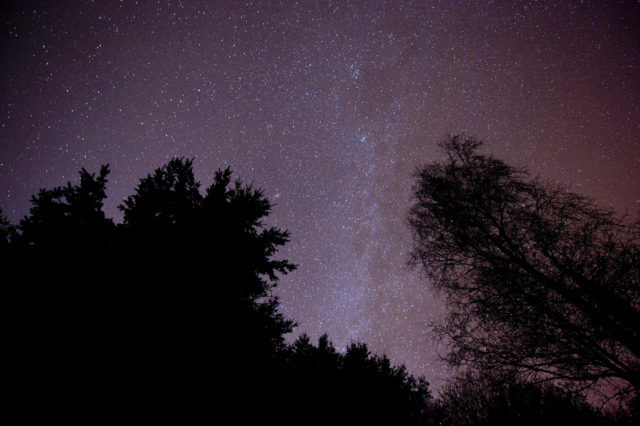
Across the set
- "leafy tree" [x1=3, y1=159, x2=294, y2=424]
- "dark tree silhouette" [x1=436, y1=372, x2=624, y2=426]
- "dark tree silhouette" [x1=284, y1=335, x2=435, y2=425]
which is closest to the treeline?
"leafy tree" [x1=3, y1=159, x2=294, y2=424]

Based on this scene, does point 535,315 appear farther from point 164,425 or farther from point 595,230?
point 164,425

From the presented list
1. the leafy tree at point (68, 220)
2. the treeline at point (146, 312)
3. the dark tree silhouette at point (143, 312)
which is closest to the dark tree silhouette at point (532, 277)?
the treeline at point (146, 312)

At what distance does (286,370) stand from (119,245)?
4.69m

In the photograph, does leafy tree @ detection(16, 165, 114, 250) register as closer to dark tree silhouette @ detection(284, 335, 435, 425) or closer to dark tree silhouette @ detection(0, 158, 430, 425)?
dark tree silhouette @ detection(0, 158, 430, 425)

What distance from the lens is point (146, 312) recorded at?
4.09 metres

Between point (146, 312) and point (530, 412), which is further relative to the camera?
point (530, 412)

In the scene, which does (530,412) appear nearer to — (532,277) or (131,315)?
(532,277)

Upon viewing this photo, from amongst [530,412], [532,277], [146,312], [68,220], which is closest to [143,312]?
[146,312]

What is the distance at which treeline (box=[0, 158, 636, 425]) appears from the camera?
10.6 feet

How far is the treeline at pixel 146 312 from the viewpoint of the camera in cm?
322

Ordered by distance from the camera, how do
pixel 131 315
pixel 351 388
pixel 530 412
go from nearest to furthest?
pixel 131 315, pixel 351 388, pixel 530 412

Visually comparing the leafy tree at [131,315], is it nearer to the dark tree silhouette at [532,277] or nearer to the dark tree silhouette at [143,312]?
the dark tree silhouette at [143,312]

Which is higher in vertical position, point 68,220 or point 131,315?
point 68,220

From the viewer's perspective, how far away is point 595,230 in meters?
4.79
